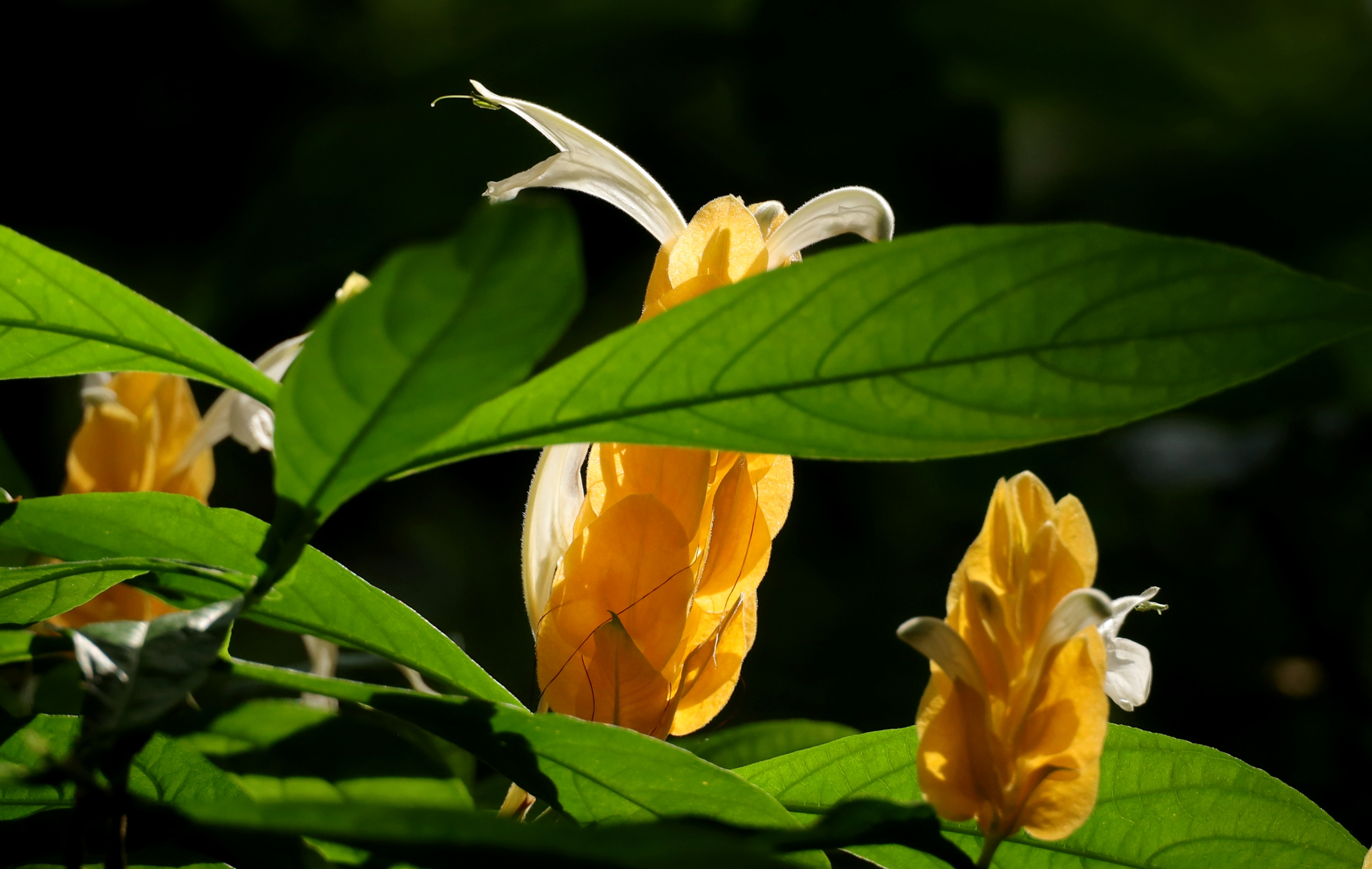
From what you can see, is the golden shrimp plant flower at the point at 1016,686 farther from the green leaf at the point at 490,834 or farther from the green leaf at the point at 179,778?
the green leaf at the point at 179,778

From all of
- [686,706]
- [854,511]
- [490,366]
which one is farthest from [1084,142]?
[490,366]

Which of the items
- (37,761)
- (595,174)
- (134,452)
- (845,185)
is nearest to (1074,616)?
(595,174)

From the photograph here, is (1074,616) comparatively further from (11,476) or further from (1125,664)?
(11,476)

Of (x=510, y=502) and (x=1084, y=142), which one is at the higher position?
(x=1084, y=142)

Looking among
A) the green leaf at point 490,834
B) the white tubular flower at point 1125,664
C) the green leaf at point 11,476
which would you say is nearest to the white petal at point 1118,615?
the white tubular flower at point 1125,664

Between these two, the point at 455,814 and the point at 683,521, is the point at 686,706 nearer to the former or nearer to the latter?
the point at 683,521

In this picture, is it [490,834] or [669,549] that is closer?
[490,834]

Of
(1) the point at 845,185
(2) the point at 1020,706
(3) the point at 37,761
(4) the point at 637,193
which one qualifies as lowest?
(3) the point at 37,761
